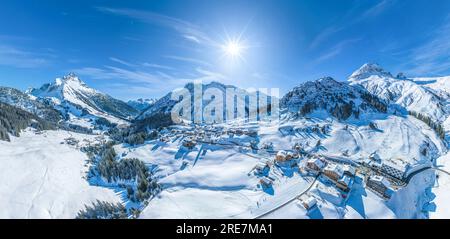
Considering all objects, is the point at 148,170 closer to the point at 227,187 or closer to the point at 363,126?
the point at 227,187

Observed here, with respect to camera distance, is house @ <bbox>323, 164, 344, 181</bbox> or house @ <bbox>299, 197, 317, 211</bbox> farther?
house @ <bbox>323, 164, 344, 181</bbox>

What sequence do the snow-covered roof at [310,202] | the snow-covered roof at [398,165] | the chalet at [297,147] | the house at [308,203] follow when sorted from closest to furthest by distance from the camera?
1. the house at [308,203]
2. the snow-covered roof at [310,202]
3. the snow-covered roof at [398,165]
4. the chalet at [297,147]

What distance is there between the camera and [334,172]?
117 feet

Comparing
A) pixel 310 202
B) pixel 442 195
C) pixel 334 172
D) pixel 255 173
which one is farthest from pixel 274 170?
pixel 442 195

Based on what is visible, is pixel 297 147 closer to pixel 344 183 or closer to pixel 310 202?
pixel 344 183

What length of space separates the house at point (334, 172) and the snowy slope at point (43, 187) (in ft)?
144

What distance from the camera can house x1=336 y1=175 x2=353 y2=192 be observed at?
33.5m

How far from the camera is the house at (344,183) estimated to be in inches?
1319

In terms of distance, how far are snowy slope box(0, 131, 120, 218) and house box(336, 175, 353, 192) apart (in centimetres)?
4502

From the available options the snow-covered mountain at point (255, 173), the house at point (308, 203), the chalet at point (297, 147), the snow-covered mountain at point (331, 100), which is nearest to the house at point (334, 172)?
the snow-covered mountain at point (255, 173)

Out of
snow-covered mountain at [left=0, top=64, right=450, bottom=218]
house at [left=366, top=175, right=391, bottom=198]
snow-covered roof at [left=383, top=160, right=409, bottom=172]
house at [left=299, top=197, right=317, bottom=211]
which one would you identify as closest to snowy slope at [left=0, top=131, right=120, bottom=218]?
snow-covered mountain at [left=0, top=64, right=450, bottom=218]

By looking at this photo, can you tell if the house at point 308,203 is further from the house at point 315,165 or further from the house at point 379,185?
the house at point 379,185

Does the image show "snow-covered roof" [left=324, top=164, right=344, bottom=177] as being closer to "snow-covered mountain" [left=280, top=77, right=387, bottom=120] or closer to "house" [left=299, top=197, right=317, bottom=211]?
"house" [left=299, top=197, right=317, bottom=211]
